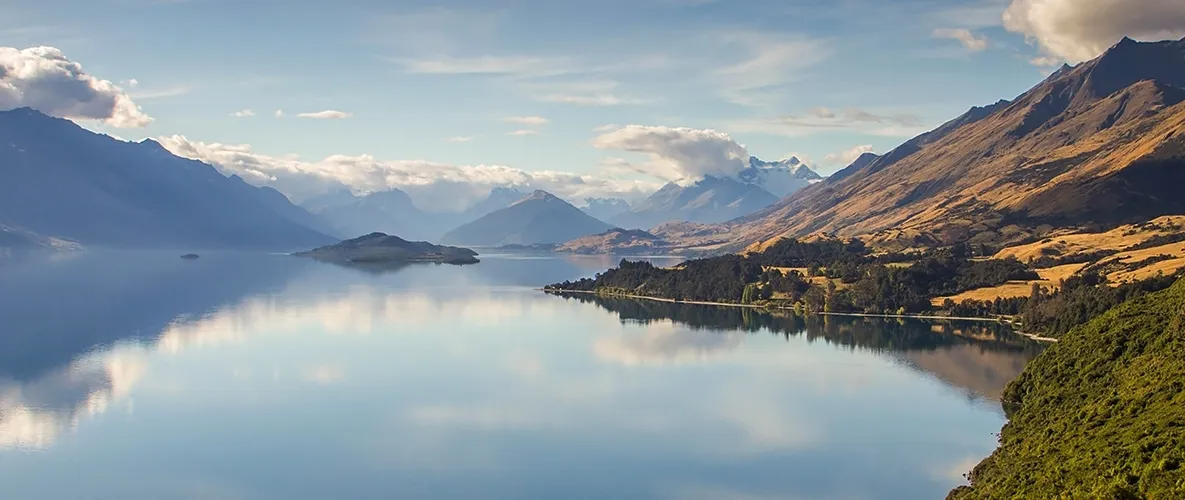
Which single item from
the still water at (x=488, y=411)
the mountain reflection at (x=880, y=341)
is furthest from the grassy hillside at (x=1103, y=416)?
the mountain reflection at (x=880, y=341)

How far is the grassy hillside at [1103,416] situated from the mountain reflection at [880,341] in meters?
16.5

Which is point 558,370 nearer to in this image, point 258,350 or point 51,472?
point 258,350

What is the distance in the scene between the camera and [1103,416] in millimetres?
64500

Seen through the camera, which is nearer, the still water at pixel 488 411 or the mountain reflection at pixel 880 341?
the still water at pixel 488 411

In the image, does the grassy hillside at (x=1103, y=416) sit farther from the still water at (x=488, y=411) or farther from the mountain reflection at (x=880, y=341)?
the mountain reflection at (x=880, y=341)

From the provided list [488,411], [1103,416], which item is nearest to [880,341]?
[488,411]

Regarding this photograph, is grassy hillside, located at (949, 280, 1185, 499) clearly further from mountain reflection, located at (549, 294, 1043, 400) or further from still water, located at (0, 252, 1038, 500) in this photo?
mountain reflection, located at (549, 294, 1043, 400)

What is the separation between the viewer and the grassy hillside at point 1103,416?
49.2 metres

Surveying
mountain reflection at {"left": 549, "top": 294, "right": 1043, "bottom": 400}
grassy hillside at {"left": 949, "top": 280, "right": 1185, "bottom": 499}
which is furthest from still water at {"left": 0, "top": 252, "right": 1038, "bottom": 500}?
grassy hillside at {"left": 949, "top": 280, "right": 1185, "bottom": 499}

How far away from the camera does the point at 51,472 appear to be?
71.9 meters

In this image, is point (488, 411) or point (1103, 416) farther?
point (488, 411)

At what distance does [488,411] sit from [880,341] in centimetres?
8152

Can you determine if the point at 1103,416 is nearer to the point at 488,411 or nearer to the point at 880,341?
the point at 488,411

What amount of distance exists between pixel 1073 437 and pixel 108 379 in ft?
322
